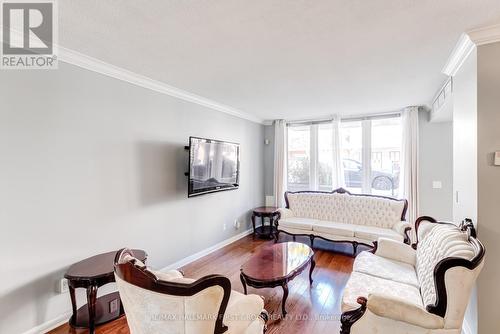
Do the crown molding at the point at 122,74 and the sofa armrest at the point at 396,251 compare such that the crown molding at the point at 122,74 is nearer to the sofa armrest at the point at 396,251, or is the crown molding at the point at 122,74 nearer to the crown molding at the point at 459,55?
the crown molding at the point at 459,55

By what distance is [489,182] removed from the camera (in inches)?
73.1

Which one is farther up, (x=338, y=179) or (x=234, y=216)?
(x=338, y=179)

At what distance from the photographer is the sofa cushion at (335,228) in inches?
154

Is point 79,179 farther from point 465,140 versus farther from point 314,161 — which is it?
point 314,161

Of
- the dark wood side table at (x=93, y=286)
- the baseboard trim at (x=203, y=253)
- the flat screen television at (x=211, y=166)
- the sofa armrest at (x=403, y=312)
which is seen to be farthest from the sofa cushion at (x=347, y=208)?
the dark wood side table at (x=93, y=286)

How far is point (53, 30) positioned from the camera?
1881mm

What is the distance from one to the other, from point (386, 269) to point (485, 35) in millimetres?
2178

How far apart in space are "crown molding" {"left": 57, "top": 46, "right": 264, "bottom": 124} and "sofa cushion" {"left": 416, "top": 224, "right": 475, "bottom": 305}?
3.41 m

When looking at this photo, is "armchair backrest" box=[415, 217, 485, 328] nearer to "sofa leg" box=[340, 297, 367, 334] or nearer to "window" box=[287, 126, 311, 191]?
"sofa leg" box=[340, 297, 367, 334]

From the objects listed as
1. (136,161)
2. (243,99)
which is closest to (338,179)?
(243,99)

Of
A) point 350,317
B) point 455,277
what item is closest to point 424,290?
point 455,277

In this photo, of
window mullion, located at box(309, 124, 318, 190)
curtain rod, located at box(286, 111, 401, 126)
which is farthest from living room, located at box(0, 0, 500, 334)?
window mullion, located at box(309, 124, 318, 190)

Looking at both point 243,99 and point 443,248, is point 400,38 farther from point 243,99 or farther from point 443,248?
point 243,99

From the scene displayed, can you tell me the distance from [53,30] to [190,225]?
2774mm
